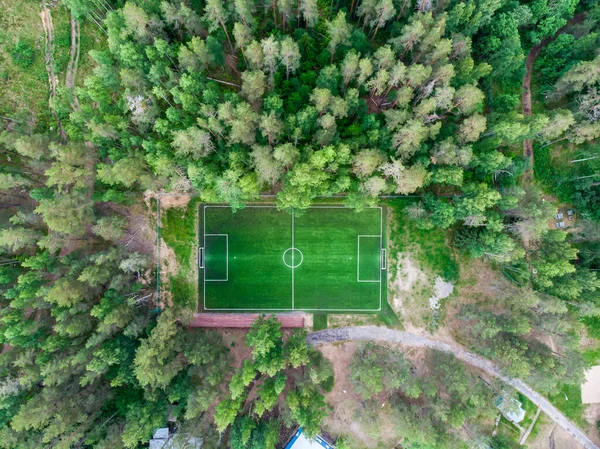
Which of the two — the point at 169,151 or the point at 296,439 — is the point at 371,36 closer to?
the point at 169,151

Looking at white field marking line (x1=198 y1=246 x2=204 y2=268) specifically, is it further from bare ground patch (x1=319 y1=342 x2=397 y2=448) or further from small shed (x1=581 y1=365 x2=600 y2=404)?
small shed (x1=581 y1=365 x2=600 y2=404)

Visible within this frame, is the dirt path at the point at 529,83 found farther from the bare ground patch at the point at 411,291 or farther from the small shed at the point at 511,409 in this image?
the small shed at the point at 511,409

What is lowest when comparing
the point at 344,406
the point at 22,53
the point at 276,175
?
the point at 344,406

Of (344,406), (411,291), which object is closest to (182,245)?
(344,406)

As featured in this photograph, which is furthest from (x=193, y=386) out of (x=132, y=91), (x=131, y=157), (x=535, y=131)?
(x=535, y=131)

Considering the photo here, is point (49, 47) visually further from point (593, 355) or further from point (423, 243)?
point (593, 355)

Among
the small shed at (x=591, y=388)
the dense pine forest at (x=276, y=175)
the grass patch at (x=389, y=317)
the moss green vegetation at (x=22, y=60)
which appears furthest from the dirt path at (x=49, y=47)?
the small shed at (x=591, y=388)
